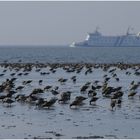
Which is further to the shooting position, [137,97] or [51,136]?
[137,97]

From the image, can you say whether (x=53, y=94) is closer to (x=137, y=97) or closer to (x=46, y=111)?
(x=137, y=97)

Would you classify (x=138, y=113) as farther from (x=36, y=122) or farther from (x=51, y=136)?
Result: (x=51, y=136)

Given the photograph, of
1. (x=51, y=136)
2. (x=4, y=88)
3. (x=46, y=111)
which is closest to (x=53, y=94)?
(x=4, y=88)

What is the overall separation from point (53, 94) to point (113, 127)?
40.3 feet

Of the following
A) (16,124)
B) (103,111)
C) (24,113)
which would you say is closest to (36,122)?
(16,124)

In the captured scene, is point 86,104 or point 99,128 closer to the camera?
point 99,128

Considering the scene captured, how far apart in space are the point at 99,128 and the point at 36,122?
292 centimetres

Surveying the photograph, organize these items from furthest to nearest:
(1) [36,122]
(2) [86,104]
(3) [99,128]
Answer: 1. (2) [86,104]
2. (1) [36,122]
3. (3) [99,128]

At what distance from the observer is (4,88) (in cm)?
3497

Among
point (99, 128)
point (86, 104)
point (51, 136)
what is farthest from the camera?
point (86, 104)

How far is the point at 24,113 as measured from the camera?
82.6 feet

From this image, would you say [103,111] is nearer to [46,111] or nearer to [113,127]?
[46,111]

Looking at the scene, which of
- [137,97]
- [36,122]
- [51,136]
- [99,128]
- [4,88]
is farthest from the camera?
[4,88]

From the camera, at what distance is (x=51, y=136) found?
19.3m
